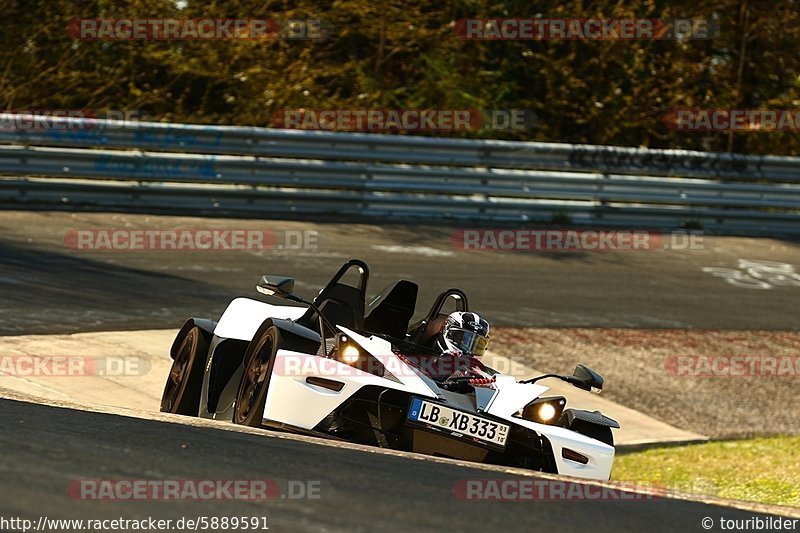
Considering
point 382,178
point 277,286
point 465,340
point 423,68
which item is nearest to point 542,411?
point 465,340

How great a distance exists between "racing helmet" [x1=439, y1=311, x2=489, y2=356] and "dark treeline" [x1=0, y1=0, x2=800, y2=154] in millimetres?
12239

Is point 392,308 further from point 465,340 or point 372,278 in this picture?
point 372,278

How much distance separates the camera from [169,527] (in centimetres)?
451

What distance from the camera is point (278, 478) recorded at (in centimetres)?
516

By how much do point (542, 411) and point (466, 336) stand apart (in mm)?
762

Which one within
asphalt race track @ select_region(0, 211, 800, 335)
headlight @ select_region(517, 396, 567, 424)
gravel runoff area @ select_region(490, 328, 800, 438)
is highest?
headlight @ select_region(517, 396, 567, 424)

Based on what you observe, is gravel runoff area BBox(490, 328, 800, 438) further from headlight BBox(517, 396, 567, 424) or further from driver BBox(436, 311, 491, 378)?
headlight BBox(517, 396, 567, 424)

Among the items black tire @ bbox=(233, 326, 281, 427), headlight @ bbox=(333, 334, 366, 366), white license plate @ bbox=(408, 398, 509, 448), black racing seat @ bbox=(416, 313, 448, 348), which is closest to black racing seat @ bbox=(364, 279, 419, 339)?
Answer: black racing seat @ bbox=(416, 313, 448, 348)

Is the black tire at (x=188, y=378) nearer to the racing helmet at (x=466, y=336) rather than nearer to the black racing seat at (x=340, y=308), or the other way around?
the black racing seat at (x=340, y=308)

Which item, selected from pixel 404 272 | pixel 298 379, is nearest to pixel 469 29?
pixel 404 272

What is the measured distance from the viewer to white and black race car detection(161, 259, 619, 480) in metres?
7.15

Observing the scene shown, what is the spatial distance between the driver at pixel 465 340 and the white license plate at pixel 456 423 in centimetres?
87

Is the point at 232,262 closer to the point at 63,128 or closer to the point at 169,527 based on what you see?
the point at 63,128

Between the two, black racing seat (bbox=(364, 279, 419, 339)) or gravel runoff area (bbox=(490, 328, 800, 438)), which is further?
gravel runoff area (bbox=(490, 328, 800, 438))
